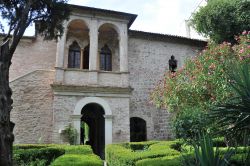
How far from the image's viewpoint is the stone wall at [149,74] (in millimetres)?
16398

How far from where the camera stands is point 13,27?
24.6ft

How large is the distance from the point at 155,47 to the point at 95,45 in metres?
4.89

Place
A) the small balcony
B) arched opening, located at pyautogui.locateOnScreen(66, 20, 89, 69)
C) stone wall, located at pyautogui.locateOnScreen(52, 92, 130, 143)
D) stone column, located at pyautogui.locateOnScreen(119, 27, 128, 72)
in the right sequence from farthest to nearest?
1. arched opening, located at pyautogui.locateOnScreen(66, 20, 89, 69)
2. stone column, located at pyautogui.locateOnScreen(119, 27, 128, 72)
3. the small balcony
4. stone wall, located at pyautogui.locateOnScreen(52, 92, 130, 143)

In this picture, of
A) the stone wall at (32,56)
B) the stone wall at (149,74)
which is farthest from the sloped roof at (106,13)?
the stone wall at (32,56)

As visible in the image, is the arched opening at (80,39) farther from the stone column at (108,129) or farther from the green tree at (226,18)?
the green tree at (226,18)

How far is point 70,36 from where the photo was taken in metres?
16.6

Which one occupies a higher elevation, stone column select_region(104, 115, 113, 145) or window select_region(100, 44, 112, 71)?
window select_region(100, 44, 112, 71)

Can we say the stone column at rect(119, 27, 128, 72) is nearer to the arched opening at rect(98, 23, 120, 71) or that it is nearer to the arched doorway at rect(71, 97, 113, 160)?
the arched opening at rect(98, 23, 120, 71)

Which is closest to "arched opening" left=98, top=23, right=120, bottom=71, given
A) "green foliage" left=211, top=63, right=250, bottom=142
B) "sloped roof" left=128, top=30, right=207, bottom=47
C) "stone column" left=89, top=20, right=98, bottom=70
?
→ "sloped roof" left=128, top=30, right=207, bottom=47

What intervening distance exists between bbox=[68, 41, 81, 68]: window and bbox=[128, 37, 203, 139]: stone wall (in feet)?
11.1

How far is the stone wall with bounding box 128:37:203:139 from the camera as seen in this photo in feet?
53.8

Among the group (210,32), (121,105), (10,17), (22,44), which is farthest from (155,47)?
(10,17)

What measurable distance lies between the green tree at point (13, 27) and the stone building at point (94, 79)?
534 centimetres

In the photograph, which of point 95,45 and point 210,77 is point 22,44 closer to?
point 95,45
